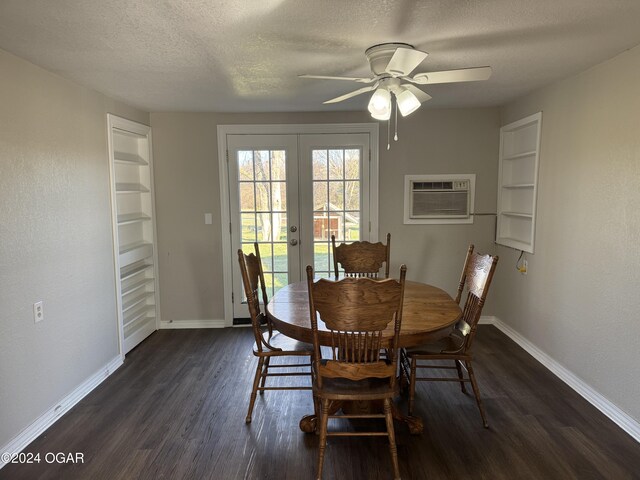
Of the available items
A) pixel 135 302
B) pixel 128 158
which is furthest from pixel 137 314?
pixel 128 158

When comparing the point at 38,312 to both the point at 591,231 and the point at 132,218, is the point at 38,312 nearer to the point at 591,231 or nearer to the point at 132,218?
the point at 132,218

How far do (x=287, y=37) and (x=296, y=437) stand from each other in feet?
7.19

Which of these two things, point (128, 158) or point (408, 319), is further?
point (128, 158)

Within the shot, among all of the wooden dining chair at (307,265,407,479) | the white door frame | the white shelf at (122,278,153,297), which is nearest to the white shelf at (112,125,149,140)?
the white door frame

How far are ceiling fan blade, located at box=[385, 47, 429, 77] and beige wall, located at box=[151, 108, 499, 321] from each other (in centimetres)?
213

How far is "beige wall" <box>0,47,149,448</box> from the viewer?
2.26 meters

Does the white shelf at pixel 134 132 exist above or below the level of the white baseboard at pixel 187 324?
above

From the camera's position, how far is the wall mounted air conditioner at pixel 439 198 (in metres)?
4.19

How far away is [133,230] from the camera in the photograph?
3961 mm

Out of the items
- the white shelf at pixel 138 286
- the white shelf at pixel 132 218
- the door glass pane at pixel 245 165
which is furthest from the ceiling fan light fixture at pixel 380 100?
the white shelf at pixel 138 286

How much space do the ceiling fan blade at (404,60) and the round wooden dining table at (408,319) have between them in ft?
4.25

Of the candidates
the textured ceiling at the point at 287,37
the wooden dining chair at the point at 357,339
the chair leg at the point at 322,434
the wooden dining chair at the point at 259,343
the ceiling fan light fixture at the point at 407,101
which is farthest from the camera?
the wooden dining chair at the point at 259,343

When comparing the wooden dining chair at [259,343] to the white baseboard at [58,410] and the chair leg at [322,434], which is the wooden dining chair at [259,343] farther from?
the white baseboard at [58,410]

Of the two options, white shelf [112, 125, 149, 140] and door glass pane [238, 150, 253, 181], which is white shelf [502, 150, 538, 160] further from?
white shelf [112, 125, 149, 140]
